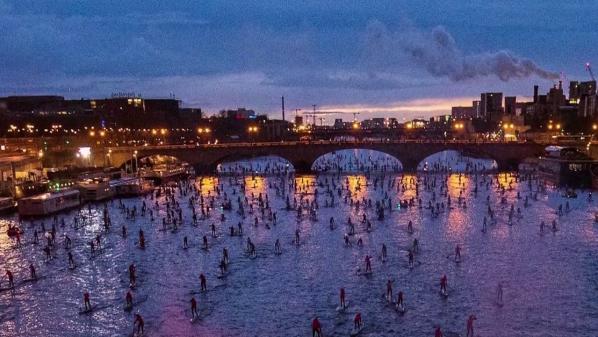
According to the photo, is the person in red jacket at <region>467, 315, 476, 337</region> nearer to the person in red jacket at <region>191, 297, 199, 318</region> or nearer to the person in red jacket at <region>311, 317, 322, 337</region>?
the person in red jacket at <region>311, 317, 322, 337</region>

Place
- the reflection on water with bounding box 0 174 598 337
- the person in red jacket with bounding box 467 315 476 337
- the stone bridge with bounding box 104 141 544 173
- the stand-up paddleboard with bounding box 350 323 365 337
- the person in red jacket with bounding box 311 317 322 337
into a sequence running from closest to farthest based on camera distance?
the person in red jacket with bounding box 467 315 476 337, the person in red jacket with bounding box 311 317 322 337, the stand-up paddleboard with bounding box 350 323 365 337, the reflection on water with bounding box 0 174 598 337, the stone bridge with bounding box 104 141 544 173

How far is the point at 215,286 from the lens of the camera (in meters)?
34.6

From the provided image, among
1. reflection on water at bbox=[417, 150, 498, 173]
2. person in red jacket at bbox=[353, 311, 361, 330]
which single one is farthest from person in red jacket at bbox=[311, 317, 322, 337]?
reflection on water at bbox=[417, 150, 498, 173]

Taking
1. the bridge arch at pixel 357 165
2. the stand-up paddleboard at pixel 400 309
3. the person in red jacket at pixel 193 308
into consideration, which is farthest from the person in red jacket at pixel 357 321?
the bridge arch at pixel 357 165

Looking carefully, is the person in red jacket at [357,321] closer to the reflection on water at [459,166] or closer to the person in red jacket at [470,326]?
the person in red jacket at [470,326]

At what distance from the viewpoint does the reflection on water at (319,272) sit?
92.2ft

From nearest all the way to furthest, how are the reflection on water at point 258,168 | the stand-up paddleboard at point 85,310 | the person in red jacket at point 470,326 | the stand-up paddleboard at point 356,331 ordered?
1. the person in red jacket at point 470,326
2. the stand-up paddleboard at point 356,331
3. the stand-up paddleboard at point 85,310
4. the reflection on water at point 258,168

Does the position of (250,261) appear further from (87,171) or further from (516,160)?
(516,160)

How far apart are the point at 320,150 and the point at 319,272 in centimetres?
7352

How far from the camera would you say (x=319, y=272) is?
3709 cm

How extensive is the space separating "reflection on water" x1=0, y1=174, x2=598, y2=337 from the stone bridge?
127ft

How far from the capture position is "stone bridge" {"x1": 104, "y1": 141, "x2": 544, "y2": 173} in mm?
104000

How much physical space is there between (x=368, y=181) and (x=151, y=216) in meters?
43.0

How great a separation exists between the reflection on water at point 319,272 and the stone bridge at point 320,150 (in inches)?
1521
